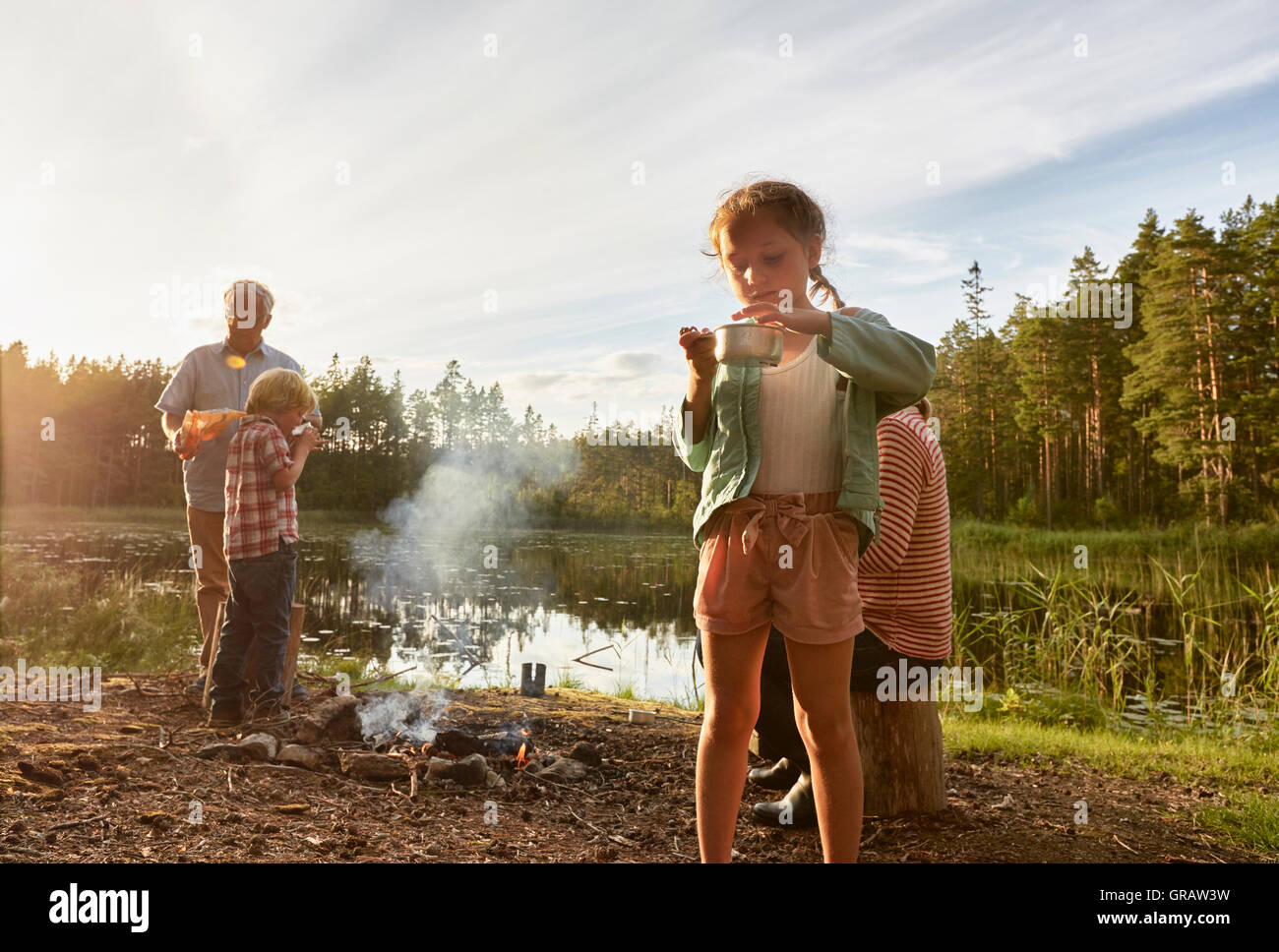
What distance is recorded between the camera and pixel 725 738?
184cm

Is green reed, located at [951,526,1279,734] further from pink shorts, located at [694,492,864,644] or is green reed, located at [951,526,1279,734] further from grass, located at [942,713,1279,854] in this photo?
pink shorts, located at [694,492,864,644]

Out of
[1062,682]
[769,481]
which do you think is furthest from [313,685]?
[1062,682]

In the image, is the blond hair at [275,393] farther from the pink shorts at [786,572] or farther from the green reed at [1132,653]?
the green reed at [1132,653]

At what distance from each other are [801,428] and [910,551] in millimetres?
866

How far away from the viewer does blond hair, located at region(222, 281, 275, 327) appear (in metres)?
4.41

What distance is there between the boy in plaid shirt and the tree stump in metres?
2.82

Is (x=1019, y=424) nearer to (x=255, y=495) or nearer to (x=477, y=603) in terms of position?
(x=477, y=603)

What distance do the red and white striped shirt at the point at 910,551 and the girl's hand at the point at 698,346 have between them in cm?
85

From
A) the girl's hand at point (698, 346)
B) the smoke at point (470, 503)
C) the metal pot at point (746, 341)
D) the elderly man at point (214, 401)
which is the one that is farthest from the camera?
the smoke at point (470, 503)

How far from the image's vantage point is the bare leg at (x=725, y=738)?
1.85 meters

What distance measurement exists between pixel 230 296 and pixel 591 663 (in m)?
5.21

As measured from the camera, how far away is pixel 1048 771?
11.8 ft
